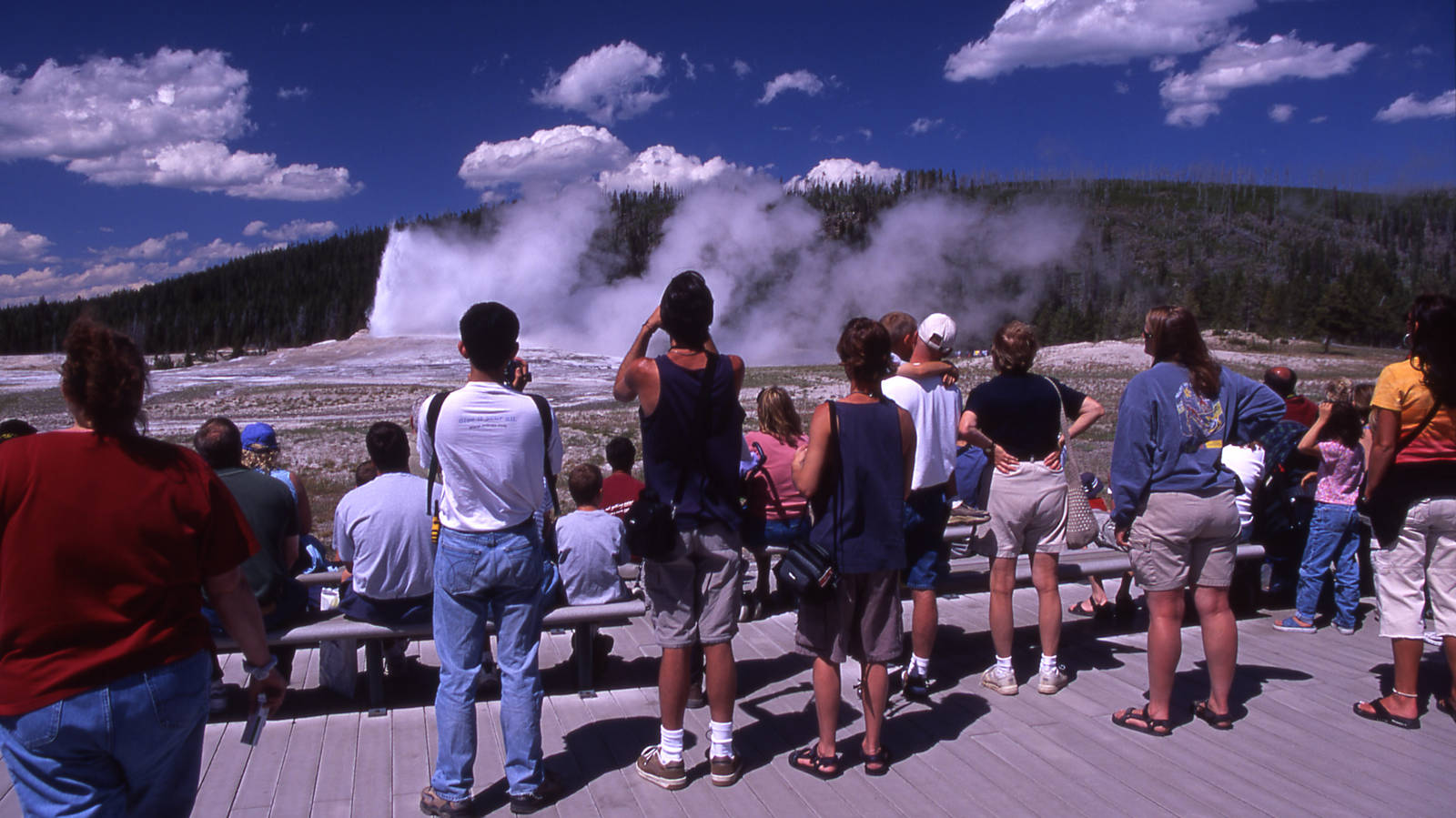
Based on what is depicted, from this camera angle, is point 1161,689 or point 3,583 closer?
point 3,583

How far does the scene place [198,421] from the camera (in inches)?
935

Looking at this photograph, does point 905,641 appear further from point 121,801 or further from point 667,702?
point 121,801

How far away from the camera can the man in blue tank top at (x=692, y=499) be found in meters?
3.34

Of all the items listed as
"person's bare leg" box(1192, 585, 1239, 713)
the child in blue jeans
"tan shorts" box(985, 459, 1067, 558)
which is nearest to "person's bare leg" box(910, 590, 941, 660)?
"tan shorts" box(985, 459, 1067, 558)

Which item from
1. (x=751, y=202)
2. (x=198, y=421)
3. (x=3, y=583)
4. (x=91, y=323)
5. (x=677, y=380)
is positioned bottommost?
(x=198, y=421)

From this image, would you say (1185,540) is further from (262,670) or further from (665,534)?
(262,670)

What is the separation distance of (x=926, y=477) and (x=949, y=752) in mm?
1112

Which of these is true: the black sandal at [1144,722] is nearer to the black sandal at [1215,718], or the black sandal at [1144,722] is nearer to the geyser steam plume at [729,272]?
the black sandal at [1215,718]

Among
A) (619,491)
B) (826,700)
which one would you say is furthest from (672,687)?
(619,491)

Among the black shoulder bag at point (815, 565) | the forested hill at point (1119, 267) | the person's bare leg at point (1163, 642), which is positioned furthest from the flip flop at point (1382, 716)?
the forested hill at point (1119, 267)

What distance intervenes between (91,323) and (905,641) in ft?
13.2

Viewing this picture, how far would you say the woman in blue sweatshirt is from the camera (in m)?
3.79

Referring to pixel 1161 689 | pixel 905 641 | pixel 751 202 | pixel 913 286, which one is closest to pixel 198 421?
pixel 905 641

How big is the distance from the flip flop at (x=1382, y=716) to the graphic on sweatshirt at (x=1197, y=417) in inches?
55.1
